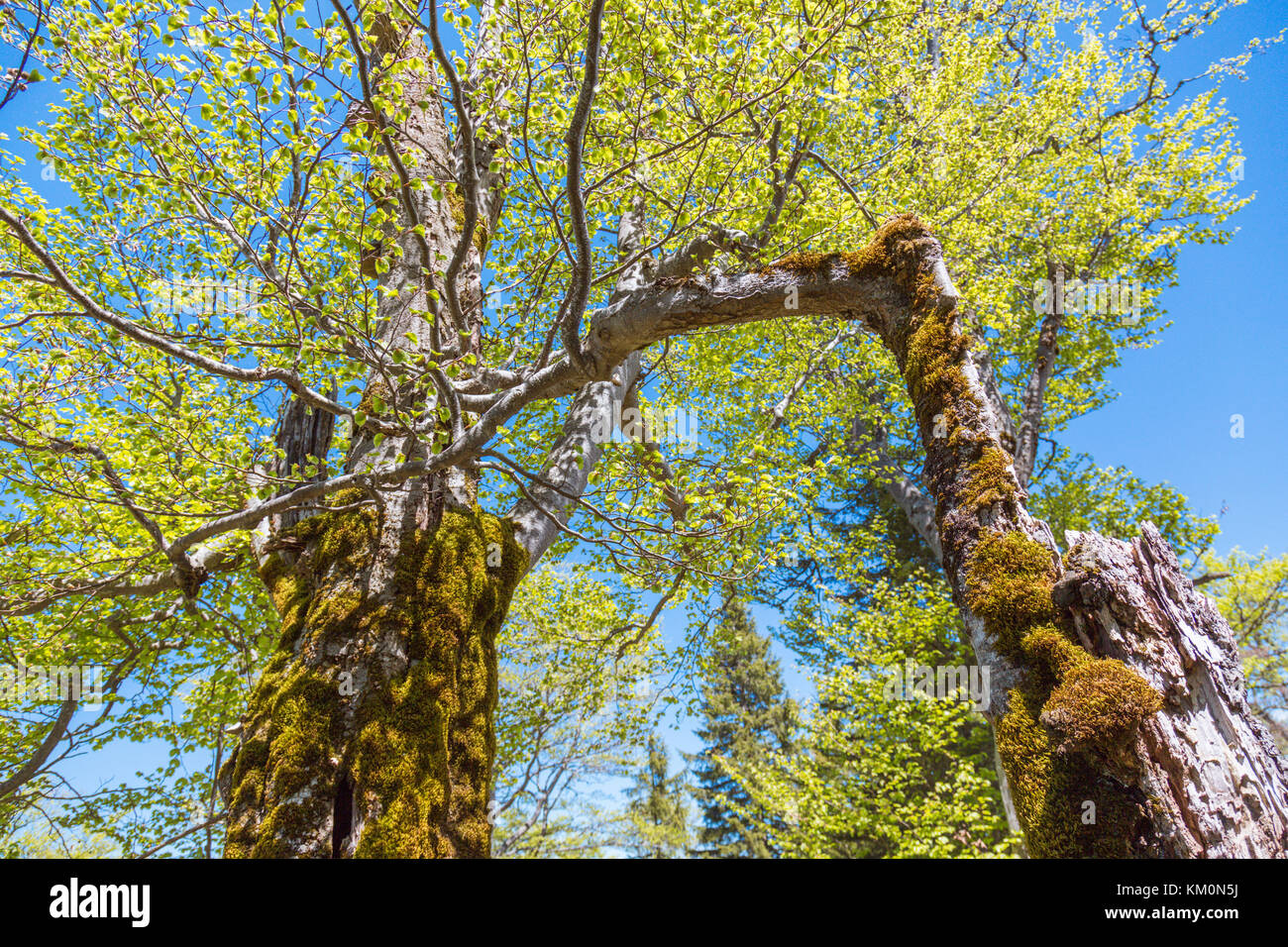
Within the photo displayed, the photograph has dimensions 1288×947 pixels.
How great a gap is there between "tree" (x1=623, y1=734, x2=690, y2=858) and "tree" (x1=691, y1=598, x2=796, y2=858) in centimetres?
109

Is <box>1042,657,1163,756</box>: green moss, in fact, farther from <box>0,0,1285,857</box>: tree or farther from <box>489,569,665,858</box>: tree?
<box>489,569,665,858</box>: tree

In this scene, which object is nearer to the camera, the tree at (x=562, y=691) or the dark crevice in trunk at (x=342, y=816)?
the dark crevice in trunk at (x=342, y=816)

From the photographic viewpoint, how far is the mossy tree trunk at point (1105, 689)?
2277 millimetres

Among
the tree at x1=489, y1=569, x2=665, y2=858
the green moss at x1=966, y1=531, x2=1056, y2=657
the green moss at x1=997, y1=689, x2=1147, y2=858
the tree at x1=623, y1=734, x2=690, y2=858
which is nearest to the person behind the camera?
the green moss at x1=997, y1=689, x2=1147, y2=858

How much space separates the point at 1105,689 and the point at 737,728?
2534cm

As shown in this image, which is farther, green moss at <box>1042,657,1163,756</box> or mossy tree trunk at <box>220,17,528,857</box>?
mossy tree trunk at <box>220,17,528,857</box>

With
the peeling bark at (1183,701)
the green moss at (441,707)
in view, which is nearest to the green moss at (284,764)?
the green moss at (441,707)

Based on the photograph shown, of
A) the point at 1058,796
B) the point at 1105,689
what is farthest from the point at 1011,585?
the point at 1058,796

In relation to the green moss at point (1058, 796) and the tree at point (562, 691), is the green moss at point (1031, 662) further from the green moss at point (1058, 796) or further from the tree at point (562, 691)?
the tree at point (562, 691)

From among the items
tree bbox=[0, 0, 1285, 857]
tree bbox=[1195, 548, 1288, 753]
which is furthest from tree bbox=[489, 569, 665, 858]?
tree bbox=[1195, 548, 1288, 753]

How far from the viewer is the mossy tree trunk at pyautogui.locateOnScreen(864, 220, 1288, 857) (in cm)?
228

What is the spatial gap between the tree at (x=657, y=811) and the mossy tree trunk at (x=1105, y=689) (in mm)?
22756

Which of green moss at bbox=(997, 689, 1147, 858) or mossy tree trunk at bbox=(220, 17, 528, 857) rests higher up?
mossy tree trunk at bbox=(220, 17, 528, 857)
